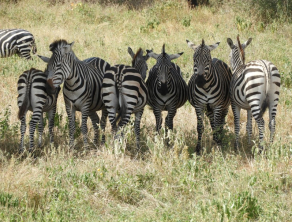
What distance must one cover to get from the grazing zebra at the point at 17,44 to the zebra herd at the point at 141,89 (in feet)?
18.4

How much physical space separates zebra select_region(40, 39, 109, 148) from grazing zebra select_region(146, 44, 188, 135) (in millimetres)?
996

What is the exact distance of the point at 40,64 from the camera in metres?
12.8

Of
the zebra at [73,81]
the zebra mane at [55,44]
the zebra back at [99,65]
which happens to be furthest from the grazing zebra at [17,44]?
the zebra mane at [55,44]

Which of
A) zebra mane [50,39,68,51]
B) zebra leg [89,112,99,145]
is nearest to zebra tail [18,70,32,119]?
zebra mane [50,39,68,51]

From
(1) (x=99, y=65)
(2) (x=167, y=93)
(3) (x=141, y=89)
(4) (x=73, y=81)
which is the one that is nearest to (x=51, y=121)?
(4) (x=73, y=81)

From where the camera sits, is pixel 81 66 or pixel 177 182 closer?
pixel 177 182

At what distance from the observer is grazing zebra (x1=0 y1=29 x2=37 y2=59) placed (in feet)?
45.5

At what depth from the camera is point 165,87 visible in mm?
8141

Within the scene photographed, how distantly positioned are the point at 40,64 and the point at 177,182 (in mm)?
7806

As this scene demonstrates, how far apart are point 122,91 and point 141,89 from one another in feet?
1.34

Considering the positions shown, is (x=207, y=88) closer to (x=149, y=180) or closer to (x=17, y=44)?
(x=149, y=180)

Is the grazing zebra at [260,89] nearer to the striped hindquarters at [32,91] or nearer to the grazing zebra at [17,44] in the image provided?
the striped hindquarters at [32,91]

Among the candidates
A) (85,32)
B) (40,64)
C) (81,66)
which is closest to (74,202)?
(81,66)

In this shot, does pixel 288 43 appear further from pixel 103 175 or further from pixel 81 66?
pixel 103 175
